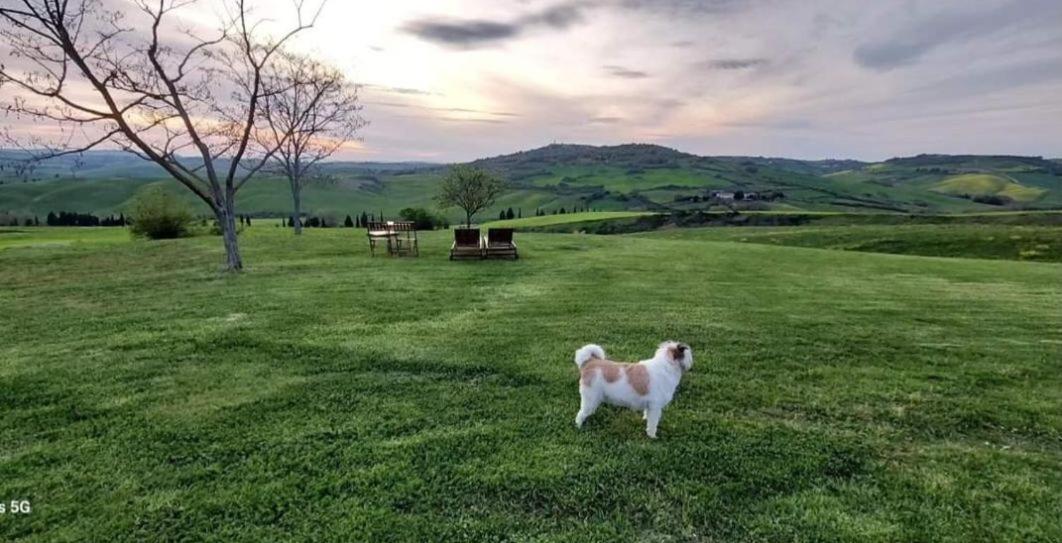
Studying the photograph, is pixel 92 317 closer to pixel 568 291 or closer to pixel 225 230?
pixel 225 230

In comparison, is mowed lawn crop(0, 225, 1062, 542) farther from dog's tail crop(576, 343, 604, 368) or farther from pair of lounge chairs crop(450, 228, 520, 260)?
pair of lounge chairs crop(450, 228, 520, 260)

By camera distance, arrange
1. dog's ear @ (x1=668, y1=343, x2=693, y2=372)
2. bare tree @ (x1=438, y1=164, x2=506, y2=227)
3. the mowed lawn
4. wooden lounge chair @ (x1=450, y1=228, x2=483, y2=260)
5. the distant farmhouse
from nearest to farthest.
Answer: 1. the mowed lawn
2. dog's ear @ (x1=668, y1=343, x2=693, y2=372)
3. wooden lounge chair @ (x1=450, y1=228, x2=483, y2=260)
4. bare tree @ (x1=438, y1=164, x2=506, y2=227)
5. the distant farmhouse

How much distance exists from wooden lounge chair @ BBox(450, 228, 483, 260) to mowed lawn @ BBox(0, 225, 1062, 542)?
800 cm

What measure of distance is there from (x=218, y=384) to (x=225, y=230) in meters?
13.2

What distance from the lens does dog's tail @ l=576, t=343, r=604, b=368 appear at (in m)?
6.66

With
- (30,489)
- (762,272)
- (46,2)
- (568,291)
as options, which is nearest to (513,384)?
(30,489)

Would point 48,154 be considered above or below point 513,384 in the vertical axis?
above

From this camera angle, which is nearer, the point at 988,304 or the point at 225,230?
the point at 988,304

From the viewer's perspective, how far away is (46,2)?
15.8 meters

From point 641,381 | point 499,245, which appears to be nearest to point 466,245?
point 499,245

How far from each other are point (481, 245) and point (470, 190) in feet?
77.7

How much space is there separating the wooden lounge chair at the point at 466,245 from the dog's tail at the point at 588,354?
660 inches

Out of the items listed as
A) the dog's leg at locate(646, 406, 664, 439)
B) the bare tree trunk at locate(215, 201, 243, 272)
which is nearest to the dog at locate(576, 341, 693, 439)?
the dog's leg at locate(646, 406, 664, 439)

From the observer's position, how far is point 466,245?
2355cm
